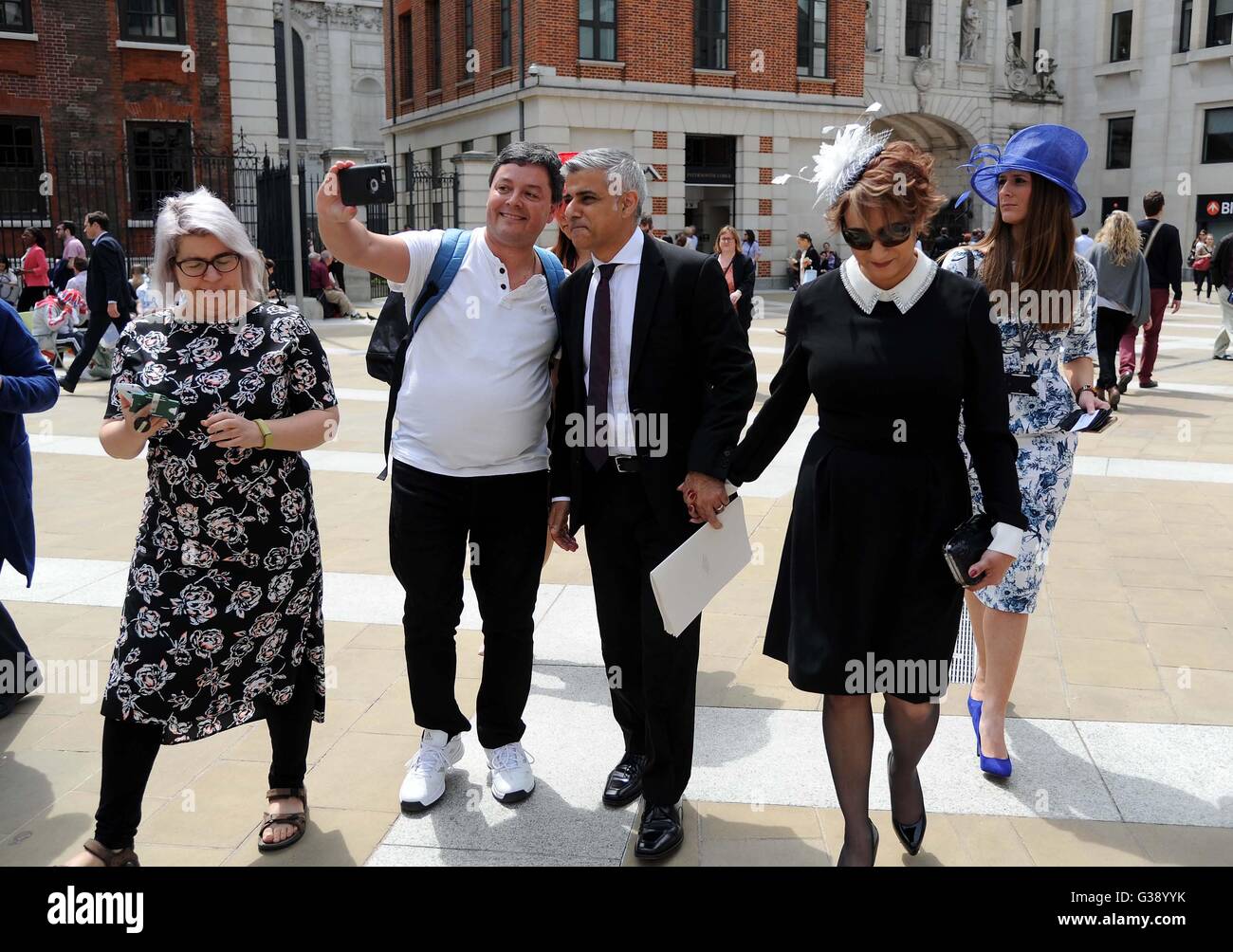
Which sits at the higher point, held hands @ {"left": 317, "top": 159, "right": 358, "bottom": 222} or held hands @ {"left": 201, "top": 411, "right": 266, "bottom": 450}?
held hands @ {"left": 317, "top": 159, "right": 358, "bottom": 222}

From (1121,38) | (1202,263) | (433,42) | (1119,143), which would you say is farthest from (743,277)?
(1121,38)

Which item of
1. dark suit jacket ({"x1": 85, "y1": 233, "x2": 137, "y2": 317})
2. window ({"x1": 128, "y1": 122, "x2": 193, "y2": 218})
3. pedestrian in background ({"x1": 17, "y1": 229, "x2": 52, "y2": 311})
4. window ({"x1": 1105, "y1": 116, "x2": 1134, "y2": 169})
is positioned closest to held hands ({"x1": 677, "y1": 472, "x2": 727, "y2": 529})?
dark suit jacket ({"x1": 85, "y1": 233, "x2": 137, "y2": 317})

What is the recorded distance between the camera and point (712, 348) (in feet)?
10.8

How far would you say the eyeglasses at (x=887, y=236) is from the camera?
2.89m

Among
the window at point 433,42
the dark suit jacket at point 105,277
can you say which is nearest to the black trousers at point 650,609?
the dark suit jacket at point 105,277

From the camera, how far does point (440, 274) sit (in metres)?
3.43

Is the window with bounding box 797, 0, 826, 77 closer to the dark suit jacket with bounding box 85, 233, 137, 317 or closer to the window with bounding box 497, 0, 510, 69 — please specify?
the window with bounding box 497, 0, 510, 69

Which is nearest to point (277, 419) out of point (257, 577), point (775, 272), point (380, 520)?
point (257, 577)

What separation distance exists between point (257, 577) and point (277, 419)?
1.49ft

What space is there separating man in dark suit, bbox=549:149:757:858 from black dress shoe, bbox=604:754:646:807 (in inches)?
7.7

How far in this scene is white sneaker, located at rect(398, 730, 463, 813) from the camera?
3514 millimetres

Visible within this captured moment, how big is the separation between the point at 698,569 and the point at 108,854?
181 cm

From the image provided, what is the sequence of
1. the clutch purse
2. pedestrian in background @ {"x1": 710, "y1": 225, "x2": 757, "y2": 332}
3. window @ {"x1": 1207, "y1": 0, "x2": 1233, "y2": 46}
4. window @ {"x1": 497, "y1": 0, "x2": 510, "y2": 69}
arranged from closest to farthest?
the clutch purse
pedestrian in background @ {"x1": 710, "y1": 225, "x2": 757, "y2": 332}
window @ {"x1": 497, "y1": 0, "x2": 510, "y2": 69}
window @ {"x1": 1207, "y1": 0, "x2": 1233, "y2": 46}

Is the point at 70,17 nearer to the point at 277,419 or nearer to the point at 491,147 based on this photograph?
the point at 491,147
